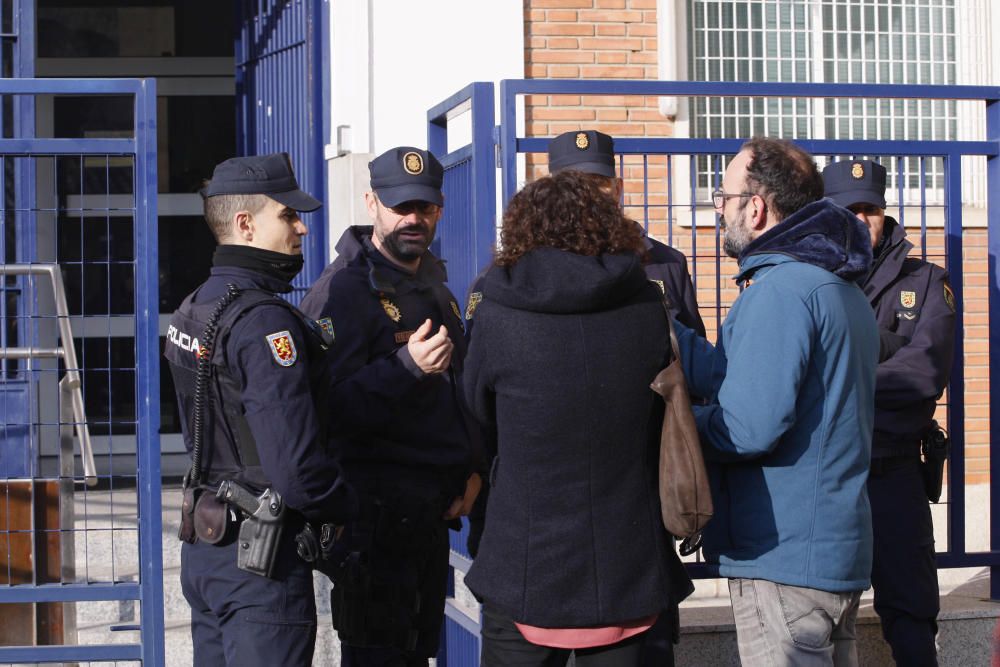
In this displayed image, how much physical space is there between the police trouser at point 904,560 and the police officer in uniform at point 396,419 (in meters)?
1.45

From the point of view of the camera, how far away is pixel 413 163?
12.4 feet

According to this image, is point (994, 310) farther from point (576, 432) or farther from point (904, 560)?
point (576, 432)

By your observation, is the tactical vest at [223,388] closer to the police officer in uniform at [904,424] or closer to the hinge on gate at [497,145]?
the hinge on gate at [497,145]

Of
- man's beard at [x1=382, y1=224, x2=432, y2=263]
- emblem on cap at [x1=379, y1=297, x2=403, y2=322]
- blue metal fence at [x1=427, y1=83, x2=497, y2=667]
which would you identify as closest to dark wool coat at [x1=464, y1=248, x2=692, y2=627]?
emblem on cap at [x1=379, y1=297, x2=403, y2=322]

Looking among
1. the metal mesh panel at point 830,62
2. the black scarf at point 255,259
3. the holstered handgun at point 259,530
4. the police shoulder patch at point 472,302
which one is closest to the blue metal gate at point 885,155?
the police shoulder patch at point 472,302

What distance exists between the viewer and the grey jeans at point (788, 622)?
2.97 metres

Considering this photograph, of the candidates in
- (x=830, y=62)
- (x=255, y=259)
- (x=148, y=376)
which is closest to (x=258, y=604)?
(x=255, y=259)

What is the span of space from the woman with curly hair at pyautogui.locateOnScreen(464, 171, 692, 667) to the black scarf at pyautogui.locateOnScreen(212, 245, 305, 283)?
63cm

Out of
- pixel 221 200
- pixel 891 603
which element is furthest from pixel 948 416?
pixel 221 200

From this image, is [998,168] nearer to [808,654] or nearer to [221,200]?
[808,654]

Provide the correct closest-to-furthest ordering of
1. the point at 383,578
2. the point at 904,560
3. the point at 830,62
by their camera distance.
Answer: the point at 383,578, the point at 904,560, the point at 830,62

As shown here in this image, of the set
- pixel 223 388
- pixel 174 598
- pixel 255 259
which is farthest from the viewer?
pixel 174 598

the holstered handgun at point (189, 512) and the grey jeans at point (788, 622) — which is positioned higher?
the holstered handgun at point (189, 512)

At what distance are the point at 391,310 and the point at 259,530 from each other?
0.91 m
